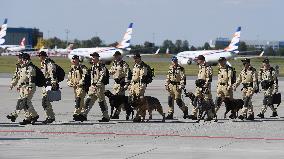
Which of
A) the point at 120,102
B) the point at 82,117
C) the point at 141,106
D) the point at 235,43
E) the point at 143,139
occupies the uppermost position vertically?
the point at 235,43

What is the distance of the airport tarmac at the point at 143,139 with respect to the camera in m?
15.1

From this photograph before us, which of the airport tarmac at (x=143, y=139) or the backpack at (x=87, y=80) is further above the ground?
the backpack at (x=87, y=80)

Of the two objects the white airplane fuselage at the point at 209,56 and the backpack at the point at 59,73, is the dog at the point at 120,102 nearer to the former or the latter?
the backpack at the point at 59,73

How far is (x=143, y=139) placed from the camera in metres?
17.9

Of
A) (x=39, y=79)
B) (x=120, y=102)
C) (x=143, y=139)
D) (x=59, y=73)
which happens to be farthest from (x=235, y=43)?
(x=143, y=139)

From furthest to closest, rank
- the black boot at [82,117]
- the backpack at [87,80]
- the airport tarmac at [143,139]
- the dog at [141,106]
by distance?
the dog at [141,106]
the black boot at [82,117]
the backpack at [87,80]
the airport tarmac at [143,139]

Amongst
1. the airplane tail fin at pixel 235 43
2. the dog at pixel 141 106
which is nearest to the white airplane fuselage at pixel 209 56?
the airplane tail fin at pixel 235 43

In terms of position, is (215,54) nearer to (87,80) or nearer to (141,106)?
(141,106)

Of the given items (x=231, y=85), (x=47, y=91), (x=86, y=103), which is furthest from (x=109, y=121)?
(x=231, y=85)

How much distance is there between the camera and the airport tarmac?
49.6 feet

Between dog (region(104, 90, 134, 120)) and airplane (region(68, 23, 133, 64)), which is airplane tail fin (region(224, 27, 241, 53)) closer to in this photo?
airplane (region(68, 23, 133, 64))

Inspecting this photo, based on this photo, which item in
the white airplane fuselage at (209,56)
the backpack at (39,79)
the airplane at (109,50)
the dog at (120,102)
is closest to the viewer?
the backpack at (39,79)

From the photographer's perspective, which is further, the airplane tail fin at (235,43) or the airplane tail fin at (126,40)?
the airplane tail fin at (126,40)

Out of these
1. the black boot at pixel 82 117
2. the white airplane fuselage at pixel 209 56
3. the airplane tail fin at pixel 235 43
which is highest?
the airplane tail fin at pixel 235 43
